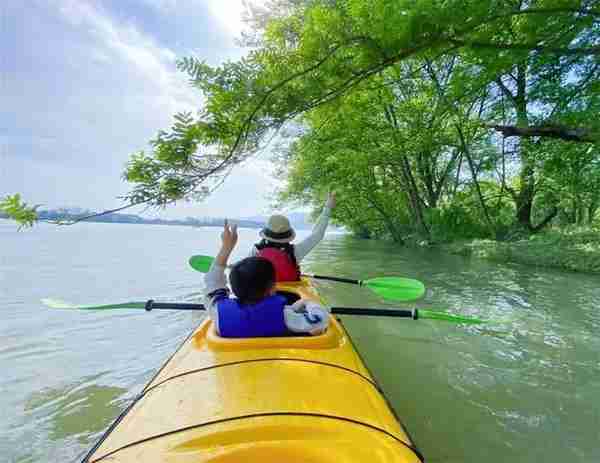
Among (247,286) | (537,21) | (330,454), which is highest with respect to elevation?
(537,21)

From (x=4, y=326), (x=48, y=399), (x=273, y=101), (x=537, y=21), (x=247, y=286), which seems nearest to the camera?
(x=247, y=286)

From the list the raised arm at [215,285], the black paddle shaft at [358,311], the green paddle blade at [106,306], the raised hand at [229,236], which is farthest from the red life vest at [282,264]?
the raised arm at [215,285]

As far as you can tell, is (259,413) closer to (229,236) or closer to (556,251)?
(229,236)

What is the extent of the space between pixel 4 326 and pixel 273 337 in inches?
195

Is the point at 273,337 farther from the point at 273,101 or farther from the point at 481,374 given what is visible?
the point at 481,374

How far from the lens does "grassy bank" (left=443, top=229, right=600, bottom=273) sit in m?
9.46

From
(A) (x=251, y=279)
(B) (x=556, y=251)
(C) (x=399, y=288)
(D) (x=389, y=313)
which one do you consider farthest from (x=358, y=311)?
(B) (x=556, y=251)

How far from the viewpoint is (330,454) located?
125 cm

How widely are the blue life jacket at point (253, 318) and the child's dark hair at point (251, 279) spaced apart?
67mm

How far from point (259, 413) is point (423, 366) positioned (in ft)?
8.71

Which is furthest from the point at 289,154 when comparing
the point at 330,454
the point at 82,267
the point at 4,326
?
the point at 330,454

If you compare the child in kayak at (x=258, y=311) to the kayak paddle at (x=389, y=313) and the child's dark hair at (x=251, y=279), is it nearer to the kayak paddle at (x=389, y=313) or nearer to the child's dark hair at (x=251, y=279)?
the child's dark hair at (x=251, y=279)

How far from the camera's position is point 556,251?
1016cm

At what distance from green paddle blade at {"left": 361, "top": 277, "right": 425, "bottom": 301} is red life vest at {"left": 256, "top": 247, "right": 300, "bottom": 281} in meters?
0.98
